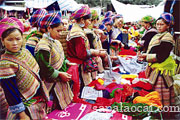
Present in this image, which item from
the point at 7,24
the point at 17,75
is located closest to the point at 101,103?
the point at 17,75

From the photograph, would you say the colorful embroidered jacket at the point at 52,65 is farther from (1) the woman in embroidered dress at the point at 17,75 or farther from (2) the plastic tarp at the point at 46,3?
(2) the plastic tarp at the point at 46,3

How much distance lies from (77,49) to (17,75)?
1.38 m

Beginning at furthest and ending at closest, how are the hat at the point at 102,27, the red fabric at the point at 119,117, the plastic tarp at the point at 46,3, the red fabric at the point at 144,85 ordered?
the hat at the point at 102,27 → the plastic tarp at the point at 46,3 → the red fabric at the point at 144,85 → the red fabric at the point at 119,117

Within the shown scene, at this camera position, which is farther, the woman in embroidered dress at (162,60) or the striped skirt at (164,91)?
the striped skirt at (164,91)

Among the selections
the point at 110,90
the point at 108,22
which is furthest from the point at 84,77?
the point at 108,22

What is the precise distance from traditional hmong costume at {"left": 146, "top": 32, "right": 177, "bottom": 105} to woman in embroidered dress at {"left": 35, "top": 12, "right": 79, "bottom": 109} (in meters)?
1.35

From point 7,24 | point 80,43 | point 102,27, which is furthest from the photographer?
point 102,27

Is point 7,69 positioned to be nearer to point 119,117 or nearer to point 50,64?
point 50,64

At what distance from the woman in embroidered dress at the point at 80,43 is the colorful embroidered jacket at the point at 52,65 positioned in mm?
491

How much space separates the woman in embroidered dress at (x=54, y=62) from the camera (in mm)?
1920

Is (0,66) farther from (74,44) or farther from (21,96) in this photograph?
(74,44)

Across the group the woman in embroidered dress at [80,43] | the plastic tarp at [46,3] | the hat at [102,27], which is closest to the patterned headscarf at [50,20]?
the woman in embroidered dress at [80,43]

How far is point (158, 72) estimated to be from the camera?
2.78 meters

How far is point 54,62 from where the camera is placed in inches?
82.4
